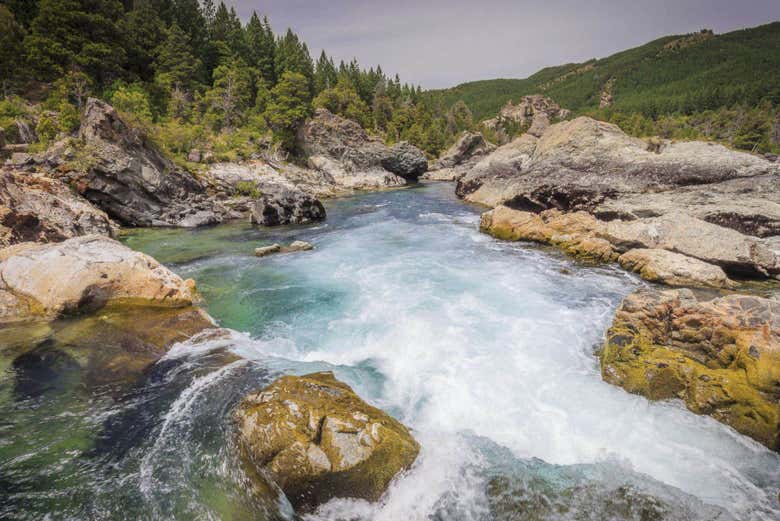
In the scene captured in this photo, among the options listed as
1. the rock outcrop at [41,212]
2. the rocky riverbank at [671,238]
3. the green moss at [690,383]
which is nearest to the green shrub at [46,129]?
the rock outcrop at [41,212]

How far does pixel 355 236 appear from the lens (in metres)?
18.6

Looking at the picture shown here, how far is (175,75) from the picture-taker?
1663 inches

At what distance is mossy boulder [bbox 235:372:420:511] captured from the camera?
3.88 meters

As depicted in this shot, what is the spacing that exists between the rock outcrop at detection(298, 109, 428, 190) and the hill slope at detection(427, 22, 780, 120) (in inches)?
2979

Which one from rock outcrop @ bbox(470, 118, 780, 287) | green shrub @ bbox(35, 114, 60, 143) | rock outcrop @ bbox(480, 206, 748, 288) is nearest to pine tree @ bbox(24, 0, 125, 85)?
green shrub @ bbox(35, 114, 60, 143)

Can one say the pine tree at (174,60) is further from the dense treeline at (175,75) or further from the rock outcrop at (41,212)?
the rock outcrop at (41,212)

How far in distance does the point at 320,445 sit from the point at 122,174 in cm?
2343

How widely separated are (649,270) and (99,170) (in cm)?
2688

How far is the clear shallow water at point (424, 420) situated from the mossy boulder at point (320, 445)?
0.22 metres

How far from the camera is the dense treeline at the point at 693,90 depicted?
90.4 m

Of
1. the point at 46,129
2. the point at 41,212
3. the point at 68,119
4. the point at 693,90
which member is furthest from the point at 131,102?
the point at 693,90

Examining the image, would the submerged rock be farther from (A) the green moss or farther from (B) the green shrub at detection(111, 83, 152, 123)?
(B) the green shrub at detection(111, 83, 152, 123)

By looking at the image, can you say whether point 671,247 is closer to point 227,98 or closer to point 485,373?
point 485,373

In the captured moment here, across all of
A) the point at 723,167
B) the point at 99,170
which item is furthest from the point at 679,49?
the point at 99,170
